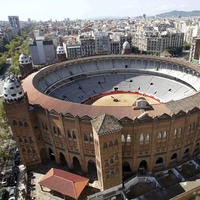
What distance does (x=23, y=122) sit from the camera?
42469 mm

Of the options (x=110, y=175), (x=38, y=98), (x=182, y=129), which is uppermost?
(x=38, y=98)

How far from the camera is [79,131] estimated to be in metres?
38.2

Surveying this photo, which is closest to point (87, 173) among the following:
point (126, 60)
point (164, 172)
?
point (164, 172)

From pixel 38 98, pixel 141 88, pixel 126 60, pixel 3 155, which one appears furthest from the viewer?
pixel 126 60

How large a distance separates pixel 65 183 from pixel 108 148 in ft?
39.3

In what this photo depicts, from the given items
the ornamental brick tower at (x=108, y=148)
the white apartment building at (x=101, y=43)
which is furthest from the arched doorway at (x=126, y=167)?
the white apartment building at (x=101, y=43)

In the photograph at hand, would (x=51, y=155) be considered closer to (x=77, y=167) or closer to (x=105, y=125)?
(x=77, y=167)

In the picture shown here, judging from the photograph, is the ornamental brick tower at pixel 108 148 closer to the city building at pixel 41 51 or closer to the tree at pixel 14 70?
the tree at pixel 14 70

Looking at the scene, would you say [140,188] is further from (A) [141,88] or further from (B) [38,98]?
(A) [141,88]

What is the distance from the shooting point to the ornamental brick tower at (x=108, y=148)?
107ft

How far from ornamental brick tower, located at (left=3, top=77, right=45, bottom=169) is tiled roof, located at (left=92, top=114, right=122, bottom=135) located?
1632cm

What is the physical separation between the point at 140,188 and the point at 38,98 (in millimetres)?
29802

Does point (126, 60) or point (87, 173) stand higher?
point (126, 60)

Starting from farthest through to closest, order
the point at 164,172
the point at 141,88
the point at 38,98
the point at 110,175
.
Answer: the point at 141,88 → the point at 38,98 → the point at 164,172 → the point at 110,175
